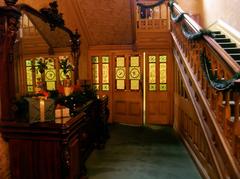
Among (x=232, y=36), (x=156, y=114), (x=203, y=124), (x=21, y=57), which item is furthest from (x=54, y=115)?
(x=156, y=114)

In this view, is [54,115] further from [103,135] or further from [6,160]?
[103,135]

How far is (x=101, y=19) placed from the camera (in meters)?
5.08

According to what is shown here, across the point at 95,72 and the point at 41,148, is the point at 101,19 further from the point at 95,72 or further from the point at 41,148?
the point at 41,148

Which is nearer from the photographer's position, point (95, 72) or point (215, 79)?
point (215, 79)

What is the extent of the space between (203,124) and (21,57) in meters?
2.28

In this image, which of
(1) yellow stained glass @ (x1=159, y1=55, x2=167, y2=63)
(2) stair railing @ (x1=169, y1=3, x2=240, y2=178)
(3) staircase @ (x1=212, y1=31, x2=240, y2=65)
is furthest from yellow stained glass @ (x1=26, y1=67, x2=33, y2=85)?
(1) yellow stained glass @ (x1=159, y1=55, x2=167, y2=63)

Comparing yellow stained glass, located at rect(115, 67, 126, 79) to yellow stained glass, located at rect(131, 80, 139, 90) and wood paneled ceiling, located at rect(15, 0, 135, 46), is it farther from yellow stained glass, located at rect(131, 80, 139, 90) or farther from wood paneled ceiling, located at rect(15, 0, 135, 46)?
wood paneled ceiling, located at rect(15, 0, 135, 46)

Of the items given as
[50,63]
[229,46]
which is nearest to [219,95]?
[229,46]

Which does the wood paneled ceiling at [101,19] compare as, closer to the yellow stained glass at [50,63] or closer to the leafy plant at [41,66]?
the yellow stained glass at [50,63]

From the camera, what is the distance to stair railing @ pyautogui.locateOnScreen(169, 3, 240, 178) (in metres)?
1.97

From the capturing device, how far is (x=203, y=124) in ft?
9.30

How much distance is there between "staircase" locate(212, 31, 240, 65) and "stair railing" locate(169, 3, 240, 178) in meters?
0.64

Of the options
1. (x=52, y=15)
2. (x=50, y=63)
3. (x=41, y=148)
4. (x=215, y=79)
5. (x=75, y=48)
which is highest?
(x=52, y=15)

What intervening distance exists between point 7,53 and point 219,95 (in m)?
2.03
